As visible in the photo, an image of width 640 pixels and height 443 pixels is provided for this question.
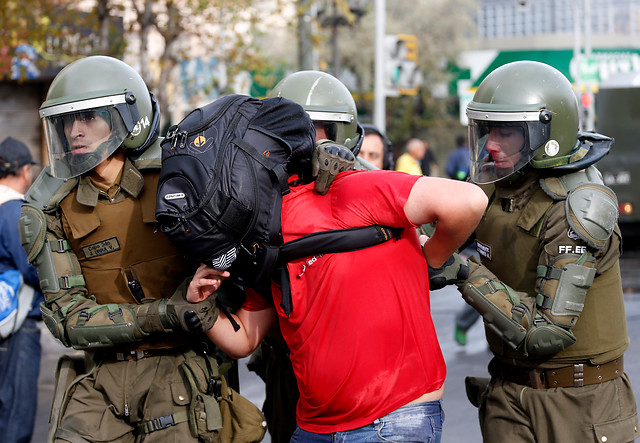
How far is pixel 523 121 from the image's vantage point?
3.32m

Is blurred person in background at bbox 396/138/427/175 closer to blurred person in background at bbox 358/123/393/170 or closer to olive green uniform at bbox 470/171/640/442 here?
blurred person in background at bbox 358/123/393/170

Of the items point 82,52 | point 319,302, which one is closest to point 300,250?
point 319,302

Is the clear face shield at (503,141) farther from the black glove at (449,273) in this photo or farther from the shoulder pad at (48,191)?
the shoulder pad at (48,191)

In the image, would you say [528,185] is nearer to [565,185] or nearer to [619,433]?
[565,185]

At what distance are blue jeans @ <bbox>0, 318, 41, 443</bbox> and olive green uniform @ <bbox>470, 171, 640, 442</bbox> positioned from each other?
120 inches

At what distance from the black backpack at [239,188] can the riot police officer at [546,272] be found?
87cm

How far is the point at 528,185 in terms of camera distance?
340 centimetres

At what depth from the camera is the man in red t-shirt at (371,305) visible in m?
2.51

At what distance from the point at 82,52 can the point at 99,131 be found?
30.4 ft

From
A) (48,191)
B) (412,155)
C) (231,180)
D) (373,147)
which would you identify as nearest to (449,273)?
(231,180)

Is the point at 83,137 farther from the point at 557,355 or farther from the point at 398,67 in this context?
the point at 398,67

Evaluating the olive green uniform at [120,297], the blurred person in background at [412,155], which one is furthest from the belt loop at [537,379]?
the blurred person in background at [412,155]

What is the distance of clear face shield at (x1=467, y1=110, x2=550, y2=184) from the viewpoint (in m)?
3.30

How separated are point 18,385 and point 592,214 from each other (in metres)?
3.68
